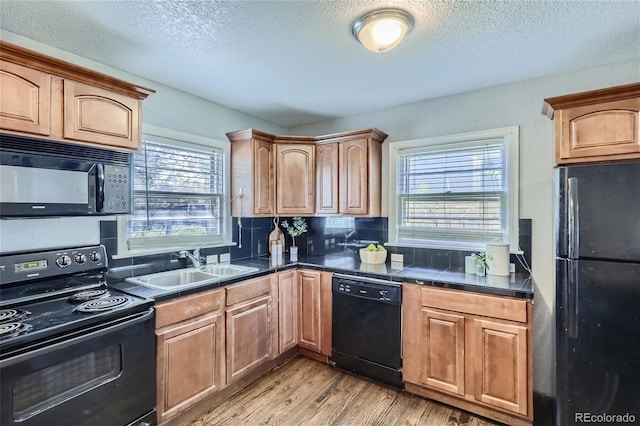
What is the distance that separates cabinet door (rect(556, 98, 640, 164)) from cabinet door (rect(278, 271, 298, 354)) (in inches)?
87.4

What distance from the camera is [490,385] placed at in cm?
208

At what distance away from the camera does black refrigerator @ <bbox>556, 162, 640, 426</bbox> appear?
1651 millimetres

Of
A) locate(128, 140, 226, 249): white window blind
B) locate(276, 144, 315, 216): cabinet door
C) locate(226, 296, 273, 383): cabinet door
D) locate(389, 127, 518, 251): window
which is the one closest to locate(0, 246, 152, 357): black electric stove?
locate(128, 140, 226, 249): white window blind

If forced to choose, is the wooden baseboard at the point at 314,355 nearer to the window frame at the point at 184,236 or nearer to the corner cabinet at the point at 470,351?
the corner cabinet at the point at 470,351

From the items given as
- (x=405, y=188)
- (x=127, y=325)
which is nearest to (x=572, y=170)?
(x=405, y=188)

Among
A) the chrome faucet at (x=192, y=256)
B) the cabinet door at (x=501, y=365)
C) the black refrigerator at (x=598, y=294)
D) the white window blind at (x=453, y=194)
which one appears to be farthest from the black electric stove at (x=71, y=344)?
the black refrigerator at (x=598, y=294)

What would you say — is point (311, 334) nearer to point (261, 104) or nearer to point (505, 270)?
point (505, 270)

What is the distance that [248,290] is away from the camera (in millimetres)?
2482

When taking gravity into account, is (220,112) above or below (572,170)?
above

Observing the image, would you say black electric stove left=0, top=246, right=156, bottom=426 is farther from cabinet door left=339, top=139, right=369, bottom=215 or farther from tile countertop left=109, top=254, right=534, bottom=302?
cabinet door left=339, top=139, right=369, bottom=215

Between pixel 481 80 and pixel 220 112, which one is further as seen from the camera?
pixel 220 112

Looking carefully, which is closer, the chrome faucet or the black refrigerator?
the black refrigerator

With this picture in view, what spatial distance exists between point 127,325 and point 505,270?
256cm

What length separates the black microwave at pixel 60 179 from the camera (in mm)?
1566
